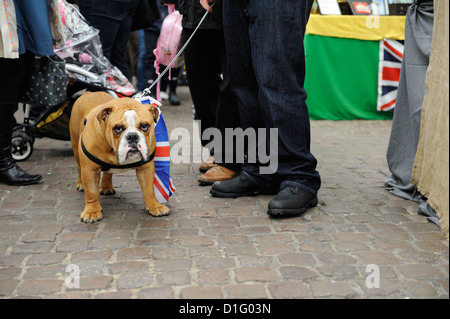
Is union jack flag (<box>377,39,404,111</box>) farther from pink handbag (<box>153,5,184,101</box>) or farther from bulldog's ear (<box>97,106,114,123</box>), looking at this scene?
bulldog's ear (<box>97,106,114,123</box>)

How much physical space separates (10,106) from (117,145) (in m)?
1.37

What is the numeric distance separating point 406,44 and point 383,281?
1936 millimetres

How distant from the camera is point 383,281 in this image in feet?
7.60

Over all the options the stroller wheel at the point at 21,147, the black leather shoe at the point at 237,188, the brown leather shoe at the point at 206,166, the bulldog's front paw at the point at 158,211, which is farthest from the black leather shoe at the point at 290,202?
the stroller wheel at the point at 21,147

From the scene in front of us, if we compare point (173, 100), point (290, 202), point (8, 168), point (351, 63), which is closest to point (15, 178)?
point (8, 168)

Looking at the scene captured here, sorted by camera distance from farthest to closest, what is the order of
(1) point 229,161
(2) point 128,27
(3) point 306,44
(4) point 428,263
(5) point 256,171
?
(3) point 306,44 < (2) point 128,27 < (1) point 229,161 < (5) point 256,171 < (4) point 428,263

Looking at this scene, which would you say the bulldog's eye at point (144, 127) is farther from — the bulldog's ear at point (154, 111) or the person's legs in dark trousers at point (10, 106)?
the person's legs in dark trousers at point (10, 106)

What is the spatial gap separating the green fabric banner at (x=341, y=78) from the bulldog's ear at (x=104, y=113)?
12.4 ft

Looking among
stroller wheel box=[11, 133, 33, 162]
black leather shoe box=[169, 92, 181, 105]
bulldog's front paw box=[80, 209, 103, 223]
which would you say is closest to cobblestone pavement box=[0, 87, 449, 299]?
bulldog's front paw box=[80, 209, 103, 223]

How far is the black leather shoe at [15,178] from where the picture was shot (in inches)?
152

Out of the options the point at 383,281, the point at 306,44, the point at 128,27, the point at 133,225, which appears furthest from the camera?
the point at 306,44

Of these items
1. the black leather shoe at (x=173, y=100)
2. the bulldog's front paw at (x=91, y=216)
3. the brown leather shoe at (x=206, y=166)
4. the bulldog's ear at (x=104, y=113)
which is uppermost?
the bulldog's ear at (x=104, y=113)
